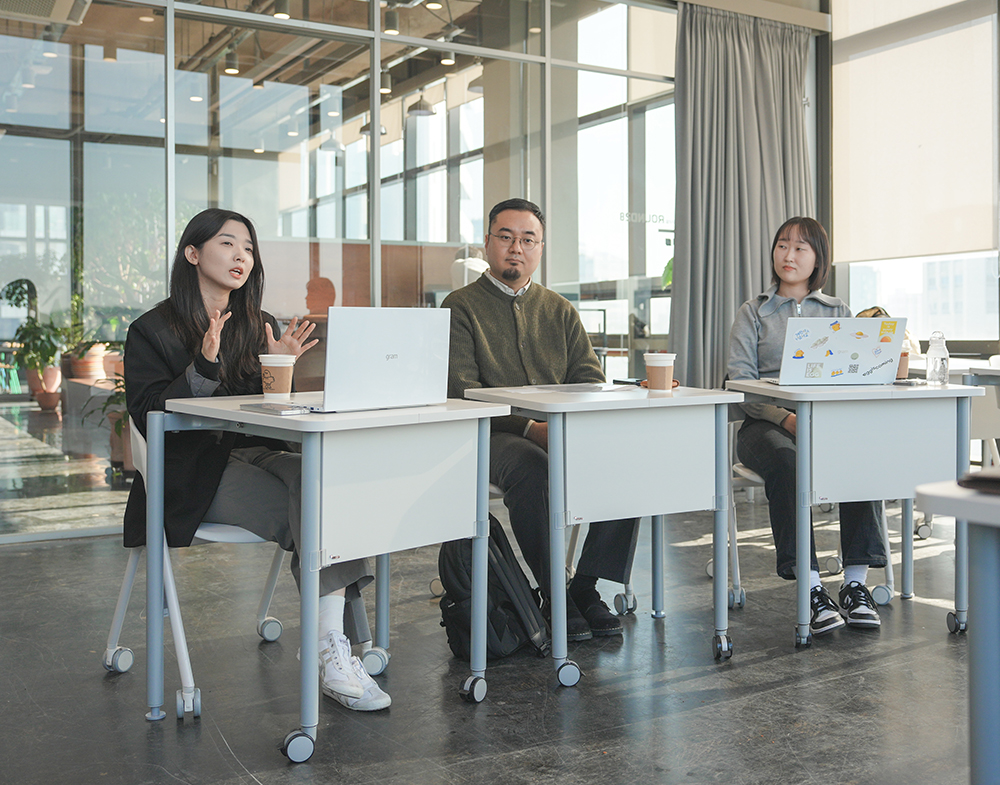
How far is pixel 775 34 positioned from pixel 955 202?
143 cm

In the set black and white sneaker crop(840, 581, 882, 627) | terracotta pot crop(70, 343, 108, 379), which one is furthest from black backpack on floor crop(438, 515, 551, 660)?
terracotta pot crop(70, 343, 108, 379)

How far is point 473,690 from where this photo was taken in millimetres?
2262

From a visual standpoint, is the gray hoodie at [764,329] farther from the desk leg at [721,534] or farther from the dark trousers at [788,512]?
the desk leg at [721,534]

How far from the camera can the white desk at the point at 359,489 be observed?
6.29 ft

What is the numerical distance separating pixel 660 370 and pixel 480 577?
2.51 feet

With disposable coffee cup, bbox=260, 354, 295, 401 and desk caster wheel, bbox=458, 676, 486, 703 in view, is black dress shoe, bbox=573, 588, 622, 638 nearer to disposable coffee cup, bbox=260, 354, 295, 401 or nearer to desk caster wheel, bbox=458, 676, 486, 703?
desk caster wheel, bbox=458, 676, 486, 703

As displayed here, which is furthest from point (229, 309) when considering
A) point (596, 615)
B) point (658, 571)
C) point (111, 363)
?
point (111, 363)

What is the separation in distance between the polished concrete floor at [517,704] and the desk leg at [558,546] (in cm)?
6

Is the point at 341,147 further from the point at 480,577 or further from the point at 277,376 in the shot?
the point at 480,577

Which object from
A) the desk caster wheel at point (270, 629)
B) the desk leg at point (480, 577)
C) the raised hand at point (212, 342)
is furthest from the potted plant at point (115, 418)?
the desk leg at point (480, 577)

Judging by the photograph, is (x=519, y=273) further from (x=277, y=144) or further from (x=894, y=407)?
(x=277, y=144)

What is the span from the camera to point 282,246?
4520 mm

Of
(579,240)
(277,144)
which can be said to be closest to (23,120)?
(277,144)

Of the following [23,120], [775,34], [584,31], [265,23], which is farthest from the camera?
[775,34]
